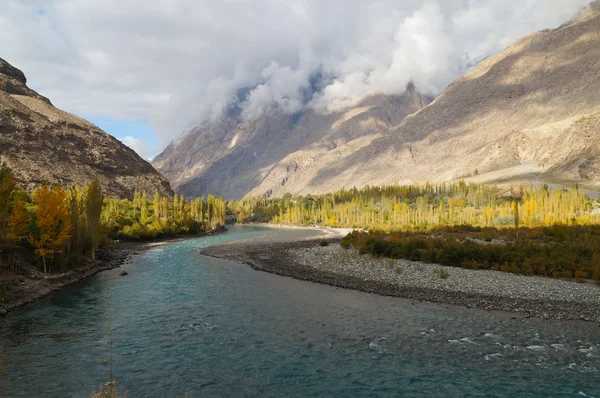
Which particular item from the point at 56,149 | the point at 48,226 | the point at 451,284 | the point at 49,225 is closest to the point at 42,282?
the point at 48,226

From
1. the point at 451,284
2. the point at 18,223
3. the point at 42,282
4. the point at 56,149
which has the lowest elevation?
the point at 451,284

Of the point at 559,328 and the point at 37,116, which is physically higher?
the point at 37,116

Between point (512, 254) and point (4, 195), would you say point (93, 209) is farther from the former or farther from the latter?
point (512, 254)

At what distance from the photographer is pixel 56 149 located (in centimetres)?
11312

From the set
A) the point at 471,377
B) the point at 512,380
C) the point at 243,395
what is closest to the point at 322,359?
the point at 243,395

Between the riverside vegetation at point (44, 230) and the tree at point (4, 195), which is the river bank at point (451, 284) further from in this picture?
the tree at point (4, 195)

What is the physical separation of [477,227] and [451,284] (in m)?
44.1

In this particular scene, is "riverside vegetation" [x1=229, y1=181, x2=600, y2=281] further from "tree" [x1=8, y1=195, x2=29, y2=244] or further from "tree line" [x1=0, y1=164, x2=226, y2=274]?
"tree" [x1=8, y1=195, x2=29, y2=244]

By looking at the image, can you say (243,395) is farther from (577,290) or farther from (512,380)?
(577,290)

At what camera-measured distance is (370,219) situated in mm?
121000

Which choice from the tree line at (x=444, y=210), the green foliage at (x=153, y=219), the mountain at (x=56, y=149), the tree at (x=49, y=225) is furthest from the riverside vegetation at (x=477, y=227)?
the mountain at (x=56, y=149)

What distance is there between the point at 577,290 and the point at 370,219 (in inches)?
3765

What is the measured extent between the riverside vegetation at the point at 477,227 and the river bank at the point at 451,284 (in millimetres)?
2487

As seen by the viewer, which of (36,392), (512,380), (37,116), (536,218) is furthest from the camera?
(37,116)
